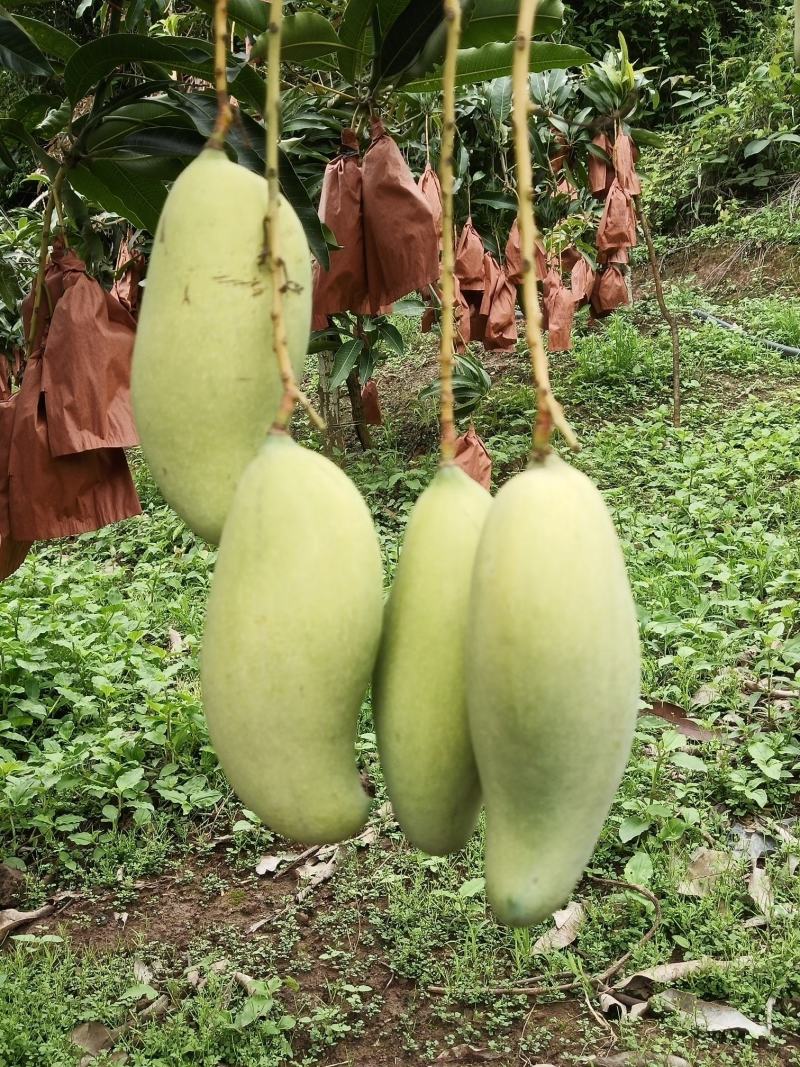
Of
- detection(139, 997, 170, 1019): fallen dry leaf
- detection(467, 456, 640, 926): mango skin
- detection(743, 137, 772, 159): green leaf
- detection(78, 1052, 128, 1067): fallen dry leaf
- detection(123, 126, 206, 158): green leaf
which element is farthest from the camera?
detection(743, 137, 772, 159): green leaf

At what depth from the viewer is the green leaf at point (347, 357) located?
13.6ft

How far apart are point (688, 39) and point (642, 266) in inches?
113

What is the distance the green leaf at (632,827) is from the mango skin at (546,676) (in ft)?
6.37

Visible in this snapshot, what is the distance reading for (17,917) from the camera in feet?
7.89

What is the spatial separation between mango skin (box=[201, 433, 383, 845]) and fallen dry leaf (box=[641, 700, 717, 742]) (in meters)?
2.30

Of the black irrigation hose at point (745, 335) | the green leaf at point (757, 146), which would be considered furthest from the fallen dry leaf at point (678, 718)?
the green leaf at point (757, 146)

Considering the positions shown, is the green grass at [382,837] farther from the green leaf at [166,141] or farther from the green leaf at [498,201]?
the green leaf at [166,141]

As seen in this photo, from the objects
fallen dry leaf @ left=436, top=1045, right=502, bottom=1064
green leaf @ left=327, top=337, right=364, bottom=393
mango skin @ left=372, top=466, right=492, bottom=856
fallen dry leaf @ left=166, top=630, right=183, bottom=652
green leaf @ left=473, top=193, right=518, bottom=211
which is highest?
green leaf @ left=473, top=193, right=518, bottom=211

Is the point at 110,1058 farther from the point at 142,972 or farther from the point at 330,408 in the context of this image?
the point at 330,408

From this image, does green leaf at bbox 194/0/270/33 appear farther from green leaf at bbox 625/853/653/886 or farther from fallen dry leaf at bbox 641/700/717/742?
fallen dry leaf at bbox 641/700/717/742

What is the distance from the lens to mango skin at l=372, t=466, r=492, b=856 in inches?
21.6

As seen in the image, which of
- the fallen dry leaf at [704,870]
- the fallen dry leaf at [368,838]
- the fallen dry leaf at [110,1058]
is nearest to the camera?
the fallen dry leaf at [110,1058]

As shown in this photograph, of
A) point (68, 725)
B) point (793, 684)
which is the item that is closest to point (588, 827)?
point (793, 684)

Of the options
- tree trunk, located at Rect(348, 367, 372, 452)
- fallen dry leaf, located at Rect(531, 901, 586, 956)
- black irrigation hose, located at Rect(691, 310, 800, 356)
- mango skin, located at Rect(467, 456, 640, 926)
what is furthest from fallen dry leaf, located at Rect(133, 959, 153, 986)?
black irrigation hose, located at Rect(691, 310, 800, 356)
